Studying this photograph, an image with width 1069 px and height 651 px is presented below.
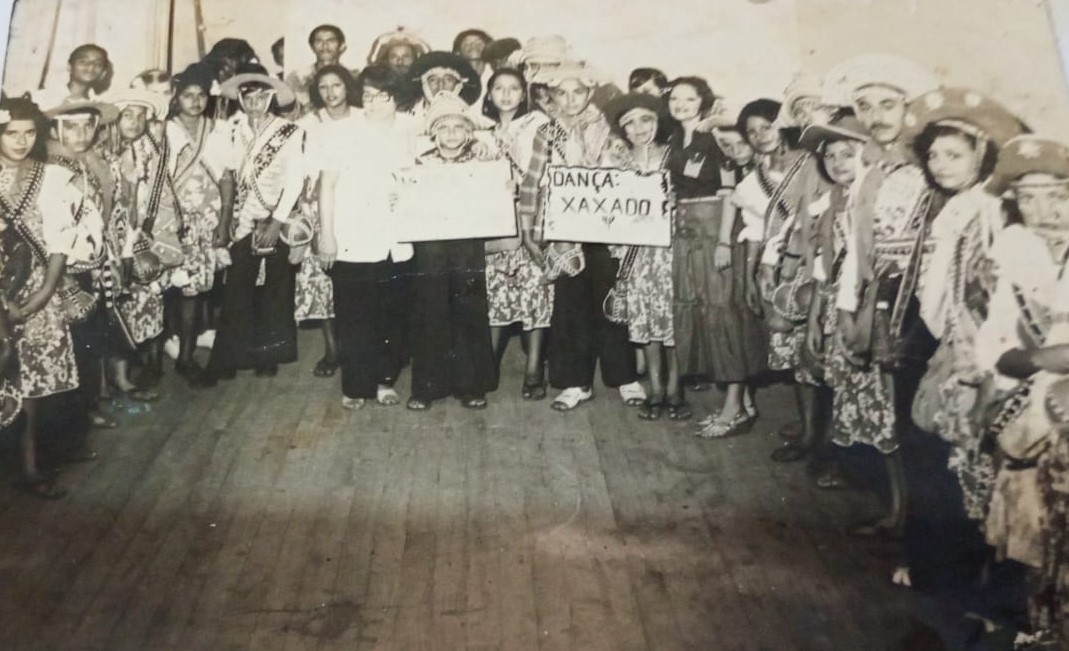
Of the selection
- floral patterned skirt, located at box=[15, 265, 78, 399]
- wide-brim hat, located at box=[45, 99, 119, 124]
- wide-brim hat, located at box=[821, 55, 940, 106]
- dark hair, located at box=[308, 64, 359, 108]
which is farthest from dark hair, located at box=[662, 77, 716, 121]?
floral patterned skirt, located at box=[15, 265, 78, 399]

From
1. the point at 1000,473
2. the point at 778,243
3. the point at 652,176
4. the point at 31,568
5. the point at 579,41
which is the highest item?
the point at 579,41

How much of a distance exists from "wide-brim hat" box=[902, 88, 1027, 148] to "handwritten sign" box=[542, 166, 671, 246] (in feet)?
1.80

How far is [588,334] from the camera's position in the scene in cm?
232

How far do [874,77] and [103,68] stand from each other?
5.60 feet

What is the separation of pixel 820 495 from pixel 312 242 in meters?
1.28

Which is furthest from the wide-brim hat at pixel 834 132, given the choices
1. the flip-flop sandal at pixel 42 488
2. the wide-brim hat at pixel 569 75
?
the flip-flop sandal at pixel 42 488

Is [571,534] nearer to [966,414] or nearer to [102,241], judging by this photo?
[966,414]

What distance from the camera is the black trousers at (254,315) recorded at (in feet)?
7.54

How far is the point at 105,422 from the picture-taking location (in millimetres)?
2303

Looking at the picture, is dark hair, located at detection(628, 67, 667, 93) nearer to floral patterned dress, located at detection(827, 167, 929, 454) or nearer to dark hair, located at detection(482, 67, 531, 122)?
dark hair, located at detection(482, 67, 531, 122)

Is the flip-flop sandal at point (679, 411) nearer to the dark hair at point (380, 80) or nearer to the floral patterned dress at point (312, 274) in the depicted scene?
the floral patterned dress at point (312, 274)

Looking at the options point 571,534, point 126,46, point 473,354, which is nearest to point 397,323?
point 473,354

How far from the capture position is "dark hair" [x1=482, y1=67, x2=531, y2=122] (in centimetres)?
223

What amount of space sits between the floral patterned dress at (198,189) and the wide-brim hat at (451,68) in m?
0.46
